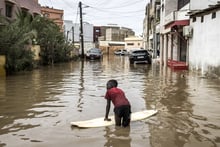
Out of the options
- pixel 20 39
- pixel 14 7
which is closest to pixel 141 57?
pixel 14 7

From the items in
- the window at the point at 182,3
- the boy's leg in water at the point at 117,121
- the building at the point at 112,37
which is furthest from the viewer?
the building at the point at 112,37

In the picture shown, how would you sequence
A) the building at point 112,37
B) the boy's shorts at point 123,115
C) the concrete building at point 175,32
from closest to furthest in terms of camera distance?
the boy's shorts at point 123,115 < the concrete building at point 175,32 < the building at point 112,37

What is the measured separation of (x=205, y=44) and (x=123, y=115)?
14668mm

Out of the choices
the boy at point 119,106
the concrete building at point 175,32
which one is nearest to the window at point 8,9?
the concrete building at point 175,32

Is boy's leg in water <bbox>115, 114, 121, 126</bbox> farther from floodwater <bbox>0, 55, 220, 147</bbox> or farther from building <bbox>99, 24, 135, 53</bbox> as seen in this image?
building <bbox>99, 24, 135, 53</bbox>

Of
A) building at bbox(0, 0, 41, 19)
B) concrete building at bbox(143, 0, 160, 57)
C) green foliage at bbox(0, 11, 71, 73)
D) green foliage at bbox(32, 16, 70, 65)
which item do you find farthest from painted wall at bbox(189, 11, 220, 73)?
concrete building at bbox(143, 0, 160, 57)

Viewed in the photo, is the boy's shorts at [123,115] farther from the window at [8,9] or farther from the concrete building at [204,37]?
the window at [8,9]

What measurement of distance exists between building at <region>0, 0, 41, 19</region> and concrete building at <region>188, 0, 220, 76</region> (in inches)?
545

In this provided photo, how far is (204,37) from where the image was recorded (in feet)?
70.6

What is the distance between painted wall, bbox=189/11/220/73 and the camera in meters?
18.9

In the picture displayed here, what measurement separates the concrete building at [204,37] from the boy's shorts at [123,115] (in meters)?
11.7

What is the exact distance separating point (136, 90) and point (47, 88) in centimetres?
379

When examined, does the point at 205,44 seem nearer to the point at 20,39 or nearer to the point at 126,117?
the point at 20,39

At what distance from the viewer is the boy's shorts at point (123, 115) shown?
773 centimetres
